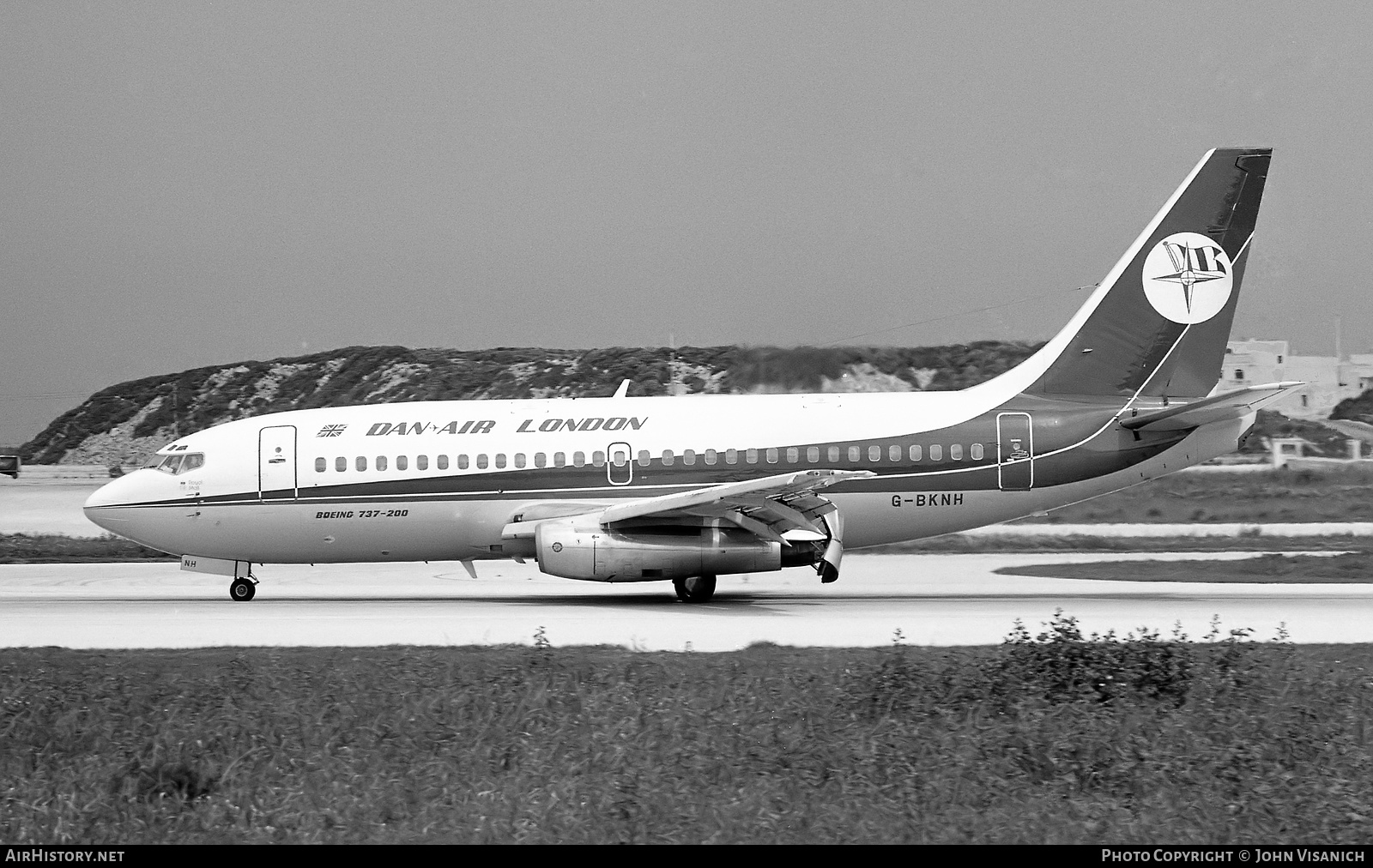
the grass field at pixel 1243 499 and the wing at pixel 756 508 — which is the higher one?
the wing at pixel 756 508

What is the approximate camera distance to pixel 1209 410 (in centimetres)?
2339

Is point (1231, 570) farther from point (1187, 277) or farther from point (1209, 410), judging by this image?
point (1187, 277)

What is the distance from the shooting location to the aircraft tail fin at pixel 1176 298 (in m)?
24.8

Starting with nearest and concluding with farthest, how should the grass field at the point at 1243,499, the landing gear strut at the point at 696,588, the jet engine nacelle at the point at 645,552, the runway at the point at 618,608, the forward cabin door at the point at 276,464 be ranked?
the runway at the point at 618,608 < the jet engine nacelle at the point at 645,552 < the landing gear strut at the point at 696,588 < the forward cabin door at the point at 276,464 < the grass field at the point at 1243,499

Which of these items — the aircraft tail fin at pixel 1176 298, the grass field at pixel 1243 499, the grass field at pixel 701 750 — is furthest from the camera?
the grass field at pixel 1243 499

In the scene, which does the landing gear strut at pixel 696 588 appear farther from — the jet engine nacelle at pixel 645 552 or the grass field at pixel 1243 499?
the grass field at pixel 1243 499

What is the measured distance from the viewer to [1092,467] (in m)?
24.5

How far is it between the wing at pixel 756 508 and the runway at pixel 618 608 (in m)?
1.33

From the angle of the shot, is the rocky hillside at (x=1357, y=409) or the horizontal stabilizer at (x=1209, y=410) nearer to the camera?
the horizontal stabilizer at (x=1209, y=410)

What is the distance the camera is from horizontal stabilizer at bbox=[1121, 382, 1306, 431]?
2297 cm

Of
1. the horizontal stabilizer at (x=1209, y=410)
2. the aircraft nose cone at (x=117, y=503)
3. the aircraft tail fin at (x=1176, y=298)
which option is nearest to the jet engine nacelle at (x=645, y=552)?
the aircraft tail fin at (x=1176, y=298)
